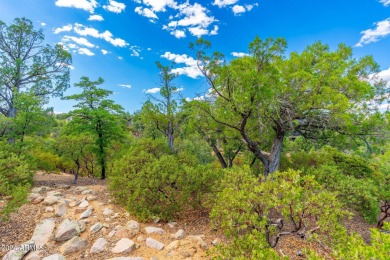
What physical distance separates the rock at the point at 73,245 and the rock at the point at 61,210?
81.3 inches

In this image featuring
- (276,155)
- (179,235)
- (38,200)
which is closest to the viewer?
(179,235)

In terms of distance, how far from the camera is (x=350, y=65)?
921 centimetres

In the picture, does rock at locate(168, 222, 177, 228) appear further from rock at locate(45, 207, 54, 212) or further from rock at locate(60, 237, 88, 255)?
rock at locate(45, 207, 54, 212)

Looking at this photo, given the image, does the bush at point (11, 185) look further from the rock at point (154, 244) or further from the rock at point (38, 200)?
the rock at point (154, 244)

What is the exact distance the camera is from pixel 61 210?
740 cm

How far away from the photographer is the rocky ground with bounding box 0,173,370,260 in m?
5.16

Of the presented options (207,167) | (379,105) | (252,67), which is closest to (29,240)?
(207,167)

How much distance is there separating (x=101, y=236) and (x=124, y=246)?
110 cm

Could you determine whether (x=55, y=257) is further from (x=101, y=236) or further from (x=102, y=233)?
(x=102, y=233)

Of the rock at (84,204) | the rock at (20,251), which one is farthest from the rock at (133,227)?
the rock at (84,204)

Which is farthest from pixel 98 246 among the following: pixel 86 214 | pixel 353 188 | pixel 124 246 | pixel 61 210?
pixel 353 188

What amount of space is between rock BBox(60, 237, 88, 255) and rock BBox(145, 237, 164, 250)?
1.71 meters

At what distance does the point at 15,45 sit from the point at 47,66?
2156 mm

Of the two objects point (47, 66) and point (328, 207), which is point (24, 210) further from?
point (47, 66)
